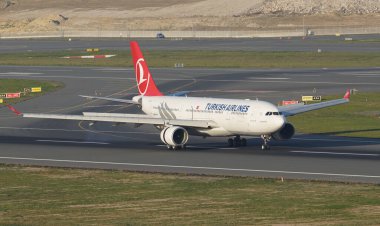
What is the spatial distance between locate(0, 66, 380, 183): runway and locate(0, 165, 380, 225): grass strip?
12.8 feet

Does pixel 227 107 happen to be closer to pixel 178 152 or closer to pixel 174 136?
pixel 174 136

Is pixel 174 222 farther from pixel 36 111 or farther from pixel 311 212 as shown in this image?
pixel 36 111

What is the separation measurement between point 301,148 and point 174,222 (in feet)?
102

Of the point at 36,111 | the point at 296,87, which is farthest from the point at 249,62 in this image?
the point at 36,111

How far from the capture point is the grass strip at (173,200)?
150 feet

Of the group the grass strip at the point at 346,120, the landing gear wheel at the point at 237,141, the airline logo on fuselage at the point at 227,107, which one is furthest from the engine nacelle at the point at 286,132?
the grass strip at the point at 346,120

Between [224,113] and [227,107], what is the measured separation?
0.55 metres

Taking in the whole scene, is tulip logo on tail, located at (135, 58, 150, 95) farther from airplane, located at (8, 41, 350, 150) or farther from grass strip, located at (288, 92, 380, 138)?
grass strip, located at (288, 92, 380, 138)

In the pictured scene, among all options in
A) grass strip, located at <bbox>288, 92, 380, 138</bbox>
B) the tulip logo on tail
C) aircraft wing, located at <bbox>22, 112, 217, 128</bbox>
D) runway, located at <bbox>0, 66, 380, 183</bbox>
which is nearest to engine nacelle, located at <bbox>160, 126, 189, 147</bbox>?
aircraft wing, located at <bbox>22, 112, 217, 128</bbox>

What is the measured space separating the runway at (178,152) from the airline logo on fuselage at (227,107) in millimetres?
3154

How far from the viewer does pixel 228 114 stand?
7131 centimetres

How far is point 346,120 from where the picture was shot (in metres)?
92.4

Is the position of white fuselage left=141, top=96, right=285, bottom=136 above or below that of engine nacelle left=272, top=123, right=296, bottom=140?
above

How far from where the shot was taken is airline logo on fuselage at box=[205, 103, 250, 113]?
232ft
